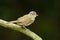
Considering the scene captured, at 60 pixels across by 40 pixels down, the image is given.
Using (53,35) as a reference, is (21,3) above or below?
above

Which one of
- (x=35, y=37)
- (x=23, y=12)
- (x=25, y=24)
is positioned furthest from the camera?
(x=23, y=12)

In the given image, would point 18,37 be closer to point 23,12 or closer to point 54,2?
point 23,12

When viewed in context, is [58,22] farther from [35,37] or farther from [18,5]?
[35,37]

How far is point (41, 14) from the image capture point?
3.29 metres

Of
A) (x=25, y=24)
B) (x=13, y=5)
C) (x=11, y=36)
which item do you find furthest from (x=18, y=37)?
(x=25, y=24)

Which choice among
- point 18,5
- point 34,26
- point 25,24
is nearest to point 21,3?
point 18,5

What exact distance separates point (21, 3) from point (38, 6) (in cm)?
18

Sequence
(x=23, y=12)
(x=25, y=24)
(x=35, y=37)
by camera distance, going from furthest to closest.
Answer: (x=23, y=12), (x=25, y=24), (x=35, y=37)

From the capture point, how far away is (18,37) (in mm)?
3182

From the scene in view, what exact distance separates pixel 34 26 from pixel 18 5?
0.89ft

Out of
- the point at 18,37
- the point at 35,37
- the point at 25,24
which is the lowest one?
the point at 35,37

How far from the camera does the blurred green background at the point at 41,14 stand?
3143 millimetres

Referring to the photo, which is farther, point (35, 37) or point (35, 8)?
point (35, 8)

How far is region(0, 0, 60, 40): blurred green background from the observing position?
3143mm
